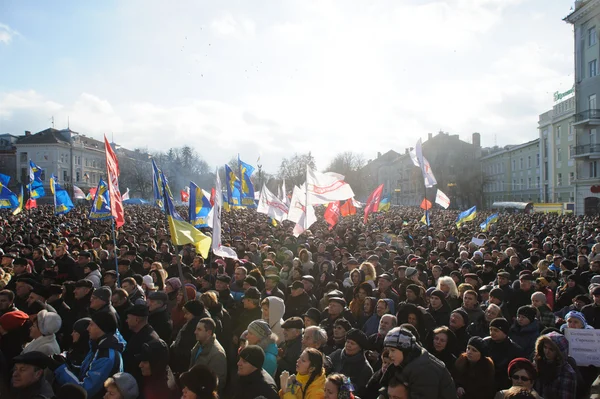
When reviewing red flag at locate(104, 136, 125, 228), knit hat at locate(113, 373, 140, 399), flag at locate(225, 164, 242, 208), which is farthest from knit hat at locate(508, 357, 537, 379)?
flag at locate(225, 164, 242, 208)

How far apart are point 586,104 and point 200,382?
1886 inches

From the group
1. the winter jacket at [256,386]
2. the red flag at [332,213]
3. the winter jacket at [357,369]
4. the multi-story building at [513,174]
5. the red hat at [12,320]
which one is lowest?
the winter jacket at [357,369]

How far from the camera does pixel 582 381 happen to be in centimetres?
456

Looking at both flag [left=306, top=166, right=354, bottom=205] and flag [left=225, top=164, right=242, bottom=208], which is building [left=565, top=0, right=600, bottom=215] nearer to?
flag [left=306, top=166, right=354, bottom=205]

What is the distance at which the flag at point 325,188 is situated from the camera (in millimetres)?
15281

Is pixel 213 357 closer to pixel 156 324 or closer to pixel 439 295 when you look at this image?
pixel 156 324

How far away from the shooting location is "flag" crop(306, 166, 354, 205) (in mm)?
15281

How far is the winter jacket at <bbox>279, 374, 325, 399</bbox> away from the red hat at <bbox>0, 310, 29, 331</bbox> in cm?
290

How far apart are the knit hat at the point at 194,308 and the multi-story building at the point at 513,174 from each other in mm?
63746

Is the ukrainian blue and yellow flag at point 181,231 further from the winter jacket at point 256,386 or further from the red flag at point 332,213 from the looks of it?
the red flag at point 332,213

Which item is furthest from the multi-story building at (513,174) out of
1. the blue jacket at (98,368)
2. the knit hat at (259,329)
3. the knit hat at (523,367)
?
the blue jacket at (98,368)

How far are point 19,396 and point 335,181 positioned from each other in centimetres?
1272

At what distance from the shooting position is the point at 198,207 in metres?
12.6

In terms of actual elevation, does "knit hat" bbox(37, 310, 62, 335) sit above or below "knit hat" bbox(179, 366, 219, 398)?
above
